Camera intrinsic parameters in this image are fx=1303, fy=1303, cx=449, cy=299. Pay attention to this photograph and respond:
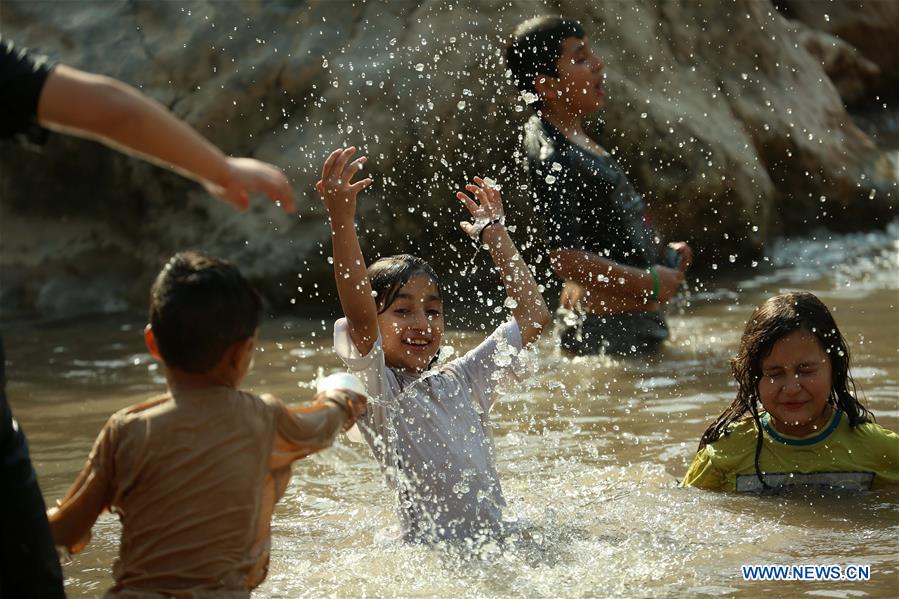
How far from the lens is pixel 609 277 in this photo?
5.86 metres

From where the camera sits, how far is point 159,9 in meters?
8.55

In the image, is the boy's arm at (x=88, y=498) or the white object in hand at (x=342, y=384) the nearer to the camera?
the boy's arm at (x=88, y=498)

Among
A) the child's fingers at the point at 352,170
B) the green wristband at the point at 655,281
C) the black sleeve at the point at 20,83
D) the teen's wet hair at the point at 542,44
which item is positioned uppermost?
the teen's wet hair at the point at 542,44

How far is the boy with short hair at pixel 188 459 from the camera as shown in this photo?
249 centimetres

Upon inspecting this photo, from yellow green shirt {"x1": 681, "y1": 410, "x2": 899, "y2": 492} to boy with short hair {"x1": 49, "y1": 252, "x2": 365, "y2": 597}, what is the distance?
2.02m

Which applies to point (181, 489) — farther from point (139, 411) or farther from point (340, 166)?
point (340, 166)

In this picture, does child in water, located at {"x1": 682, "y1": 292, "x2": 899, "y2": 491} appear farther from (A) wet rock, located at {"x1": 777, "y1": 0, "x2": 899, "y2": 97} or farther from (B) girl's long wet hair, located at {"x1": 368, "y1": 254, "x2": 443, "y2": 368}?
(A) wet rock, located at {"x1": 777, "y1": 0, "x2": 899, "y2": 97}

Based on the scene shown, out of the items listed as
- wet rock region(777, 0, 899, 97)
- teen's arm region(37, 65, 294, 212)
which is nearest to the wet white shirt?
teen's arm region(37, 65, 294, 212)

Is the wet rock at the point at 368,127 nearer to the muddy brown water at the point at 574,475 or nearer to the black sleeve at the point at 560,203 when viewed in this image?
the muddy brown water at the point at 574,475

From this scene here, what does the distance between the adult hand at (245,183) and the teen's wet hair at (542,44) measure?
3.68 meters

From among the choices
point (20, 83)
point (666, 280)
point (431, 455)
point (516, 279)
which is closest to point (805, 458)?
point (516, 279)
